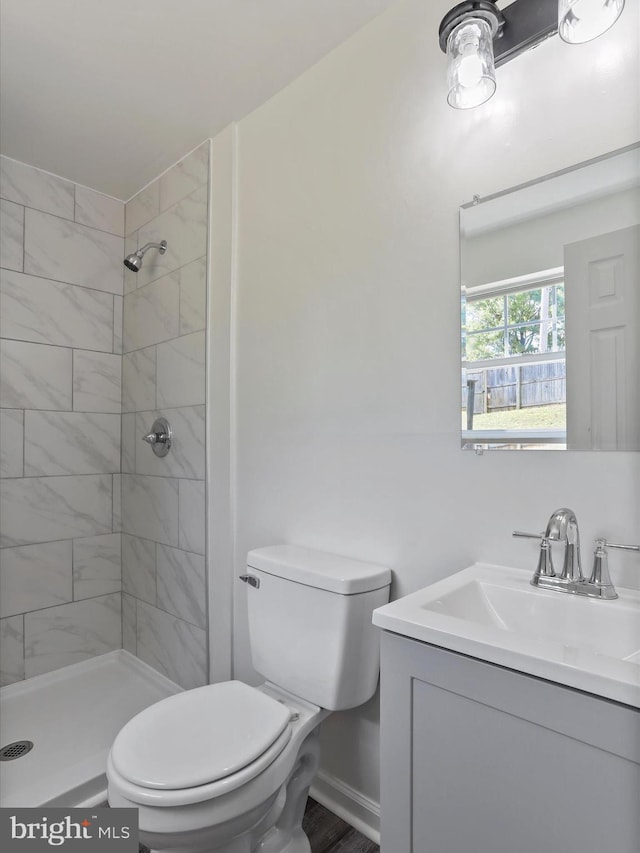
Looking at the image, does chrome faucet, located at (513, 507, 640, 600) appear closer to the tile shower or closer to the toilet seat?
the toilet seat

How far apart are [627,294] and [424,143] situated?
0.68 metres

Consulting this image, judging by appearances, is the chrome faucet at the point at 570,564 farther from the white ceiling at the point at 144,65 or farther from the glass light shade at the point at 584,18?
the white ceiling at the point at 144,65

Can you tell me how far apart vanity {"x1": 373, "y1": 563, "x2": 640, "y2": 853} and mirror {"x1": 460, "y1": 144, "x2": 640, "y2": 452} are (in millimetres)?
356

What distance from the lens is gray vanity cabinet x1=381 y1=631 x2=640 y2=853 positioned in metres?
0.65

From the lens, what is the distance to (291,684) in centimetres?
138

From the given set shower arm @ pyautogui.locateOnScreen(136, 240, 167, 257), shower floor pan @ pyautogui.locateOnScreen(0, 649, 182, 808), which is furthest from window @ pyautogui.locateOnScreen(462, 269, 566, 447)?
shower floor pan @ pyautogui.locateOnScreen(0, 649, 182, 808)

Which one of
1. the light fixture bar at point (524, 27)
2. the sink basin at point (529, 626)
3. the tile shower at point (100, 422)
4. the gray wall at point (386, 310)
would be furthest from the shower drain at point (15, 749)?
the light fixture bar at point (524, 27)

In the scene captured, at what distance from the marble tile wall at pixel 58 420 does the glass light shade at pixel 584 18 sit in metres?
2.15

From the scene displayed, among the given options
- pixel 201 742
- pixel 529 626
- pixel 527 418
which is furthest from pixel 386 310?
pixel 201 742

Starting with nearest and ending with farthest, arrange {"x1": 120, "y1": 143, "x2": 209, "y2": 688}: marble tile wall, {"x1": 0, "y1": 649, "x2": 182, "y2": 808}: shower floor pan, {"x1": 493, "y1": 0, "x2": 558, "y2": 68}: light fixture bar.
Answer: {"x1": 493, "y1": 0, "x2": 558, "y2": 68}: light fixture bar
{"x1": 0, "y1": 649, "x2": 182, "y2": 808}: shower floor pan
{"x1": 120, "y1": 143, "x2": 209, "y2": 688}: marble tile wall

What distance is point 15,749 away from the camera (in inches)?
69.4

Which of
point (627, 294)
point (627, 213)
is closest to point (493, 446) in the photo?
point (627, 294)

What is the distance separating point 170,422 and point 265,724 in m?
1.34

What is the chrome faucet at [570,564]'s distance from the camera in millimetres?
953
